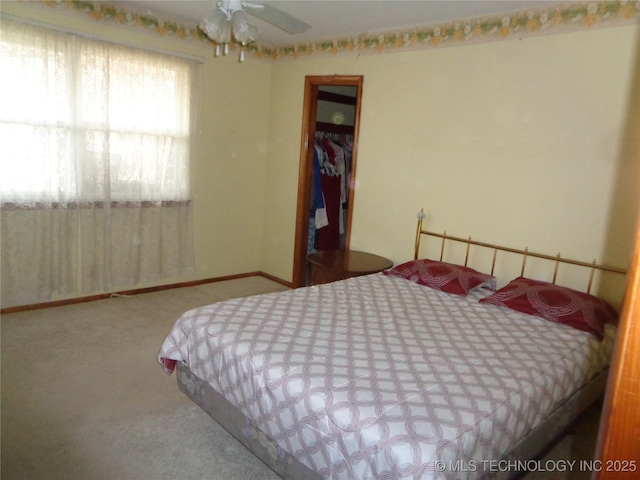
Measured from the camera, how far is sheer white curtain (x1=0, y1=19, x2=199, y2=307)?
327 cm

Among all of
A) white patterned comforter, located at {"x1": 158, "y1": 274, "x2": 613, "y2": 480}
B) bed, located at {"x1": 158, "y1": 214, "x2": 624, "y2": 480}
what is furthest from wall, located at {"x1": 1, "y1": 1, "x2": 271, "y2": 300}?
white patterned comforter, located at {"x1": 158, "y1": 274, "x2": 613, "y2": 480}

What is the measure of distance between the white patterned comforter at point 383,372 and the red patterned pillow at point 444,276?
0.98 ft

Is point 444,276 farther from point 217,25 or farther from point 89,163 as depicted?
point 89,163

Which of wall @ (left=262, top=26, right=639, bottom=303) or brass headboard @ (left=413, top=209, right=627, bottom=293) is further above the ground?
wall @ (left=262, top=26, right=639, bottom=303)

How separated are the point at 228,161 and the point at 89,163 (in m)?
1.42

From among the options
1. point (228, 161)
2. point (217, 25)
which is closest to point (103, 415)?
point (217, 25)

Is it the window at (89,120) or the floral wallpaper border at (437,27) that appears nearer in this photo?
the floral wallpaper border at (437,27)

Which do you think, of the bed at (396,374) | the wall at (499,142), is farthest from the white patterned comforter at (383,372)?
the wall at (499,142)

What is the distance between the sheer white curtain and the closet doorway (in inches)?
45.1

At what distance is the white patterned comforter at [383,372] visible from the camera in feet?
4.75

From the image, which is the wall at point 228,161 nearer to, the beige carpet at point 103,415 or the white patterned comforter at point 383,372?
the beige carpet at point 103,415

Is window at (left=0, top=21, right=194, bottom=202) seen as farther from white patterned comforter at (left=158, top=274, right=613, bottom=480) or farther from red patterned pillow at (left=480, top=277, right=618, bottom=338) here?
red patterned pillow at (left=480, top=277, right=618, bottom=338)

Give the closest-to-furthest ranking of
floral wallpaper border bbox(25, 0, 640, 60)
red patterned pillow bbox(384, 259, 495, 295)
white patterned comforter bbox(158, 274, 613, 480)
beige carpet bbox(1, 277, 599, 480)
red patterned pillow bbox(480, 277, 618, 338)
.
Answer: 1. white patterned comforter bbox(158, 274, 613, 480)
2. beige carpet bbox(1, 277, 599, 480)
3. red patterned pillow bbox(480, 277, 618, 338)
4. floral wallpaper border bbox(25, 0, 640, 60)
5. red patterned pillow bbox(384, 259, 495, 295)

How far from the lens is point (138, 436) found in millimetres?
2168
